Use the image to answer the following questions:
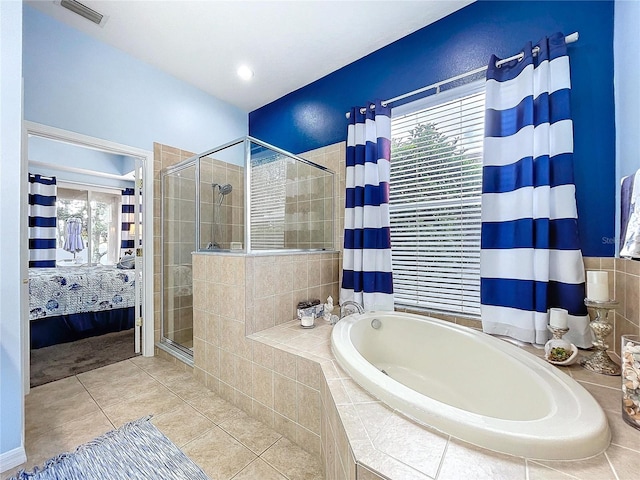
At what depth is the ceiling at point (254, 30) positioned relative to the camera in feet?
5.85

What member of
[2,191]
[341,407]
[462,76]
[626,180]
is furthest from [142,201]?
[626,180]

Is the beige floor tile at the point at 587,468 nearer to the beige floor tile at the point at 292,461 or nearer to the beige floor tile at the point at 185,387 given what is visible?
the beige floor tile at the point at 292,461

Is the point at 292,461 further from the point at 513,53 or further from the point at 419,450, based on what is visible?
the point at 513,53

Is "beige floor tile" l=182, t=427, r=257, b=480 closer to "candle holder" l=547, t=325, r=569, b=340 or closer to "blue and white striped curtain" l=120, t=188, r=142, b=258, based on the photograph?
"candle holder" l=547, t=325, r=569, b=340

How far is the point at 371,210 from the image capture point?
2014 mm

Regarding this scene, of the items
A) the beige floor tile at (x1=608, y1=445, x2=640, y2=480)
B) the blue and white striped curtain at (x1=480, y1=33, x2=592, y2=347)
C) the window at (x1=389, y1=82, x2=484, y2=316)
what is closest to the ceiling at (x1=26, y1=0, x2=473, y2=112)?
the window at (x1=389, y1=82, x2=484, y2=316)

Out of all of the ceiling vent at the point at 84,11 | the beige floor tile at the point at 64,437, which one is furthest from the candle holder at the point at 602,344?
the ceiling vent at the point at 84,11

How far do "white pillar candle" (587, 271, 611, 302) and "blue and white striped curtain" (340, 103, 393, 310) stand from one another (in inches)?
41.7

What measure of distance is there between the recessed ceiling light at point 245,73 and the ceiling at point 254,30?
0.15 feet

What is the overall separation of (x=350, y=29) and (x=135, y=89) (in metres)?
1.90

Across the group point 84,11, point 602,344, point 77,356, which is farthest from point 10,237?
point 602,344

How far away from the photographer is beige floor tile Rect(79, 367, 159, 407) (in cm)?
177

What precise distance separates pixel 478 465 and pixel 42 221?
571 cm

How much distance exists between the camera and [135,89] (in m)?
2.31
